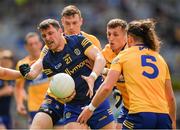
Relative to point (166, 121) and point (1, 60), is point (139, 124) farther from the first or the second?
point (1, 60)

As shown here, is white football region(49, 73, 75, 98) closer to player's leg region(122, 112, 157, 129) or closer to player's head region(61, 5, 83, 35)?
player's leg region(122, 112, 157, 129)

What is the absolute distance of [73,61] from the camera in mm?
9875

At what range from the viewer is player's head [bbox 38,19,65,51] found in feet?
32.0

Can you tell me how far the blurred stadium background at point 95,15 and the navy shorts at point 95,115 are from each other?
1211 centimetres

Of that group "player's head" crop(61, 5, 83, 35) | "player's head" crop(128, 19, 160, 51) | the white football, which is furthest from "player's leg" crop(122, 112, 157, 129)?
"player's head" crop(61, 5, 83, 35)

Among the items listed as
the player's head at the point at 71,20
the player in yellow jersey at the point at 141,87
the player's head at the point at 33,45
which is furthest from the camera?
the player's head at the point at 33,45

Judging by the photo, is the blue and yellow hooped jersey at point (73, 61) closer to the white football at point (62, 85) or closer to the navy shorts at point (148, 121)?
the white football at point (62, 85)

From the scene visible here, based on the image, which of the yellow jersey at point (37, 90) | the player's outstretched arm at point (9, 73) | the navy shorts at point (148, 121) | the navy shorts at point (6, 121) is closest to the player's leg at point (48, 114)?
the player's outstretched arm at point (9, 73)

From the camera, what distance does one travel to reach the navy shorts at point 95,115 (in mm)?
10016

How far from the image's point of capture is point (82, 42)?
9.86m

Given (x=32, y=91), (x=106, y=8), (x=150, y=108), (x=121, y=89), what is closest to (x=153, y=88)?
(x=150, y=108)

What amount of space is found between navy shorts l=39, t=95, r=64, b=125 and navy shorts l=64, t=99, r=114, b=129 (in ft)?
1.33

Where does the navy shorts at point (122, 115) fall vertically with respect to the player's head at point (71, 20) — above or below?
below

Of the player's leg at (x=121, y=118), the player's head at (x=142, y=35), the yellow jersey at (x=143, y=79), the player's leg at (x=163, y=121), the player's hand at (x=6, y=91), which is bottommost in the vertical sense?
the player's hand at (x=6, y=91)
